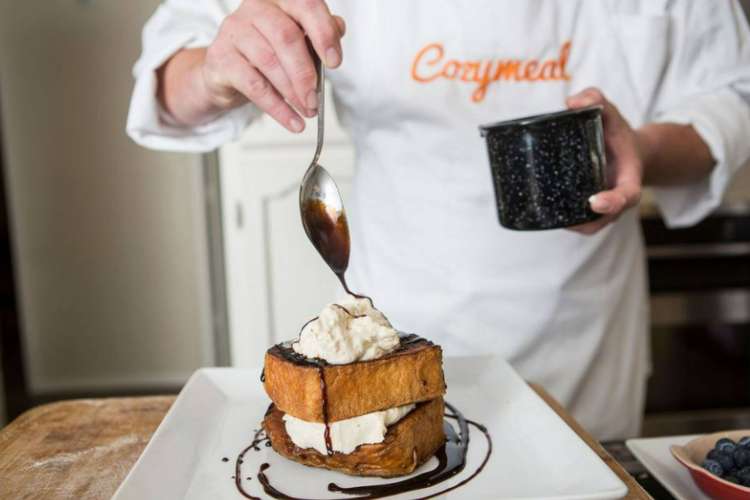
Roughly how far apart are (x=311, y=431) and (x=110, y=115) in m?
2.74

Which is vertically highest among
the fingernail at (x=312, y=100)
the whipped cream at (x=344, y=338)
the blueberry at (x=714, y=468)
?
the fingernail at (x=312, y=100)

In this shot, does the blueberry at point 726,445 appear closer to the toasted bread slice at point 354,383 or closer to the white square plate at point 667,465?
the white square plate at point 667,465

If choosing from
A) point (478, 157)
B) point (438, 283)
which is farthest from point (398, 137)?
point (438, 283)

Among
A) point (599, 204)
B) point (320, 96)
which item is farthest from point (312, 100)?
point (599, 204)

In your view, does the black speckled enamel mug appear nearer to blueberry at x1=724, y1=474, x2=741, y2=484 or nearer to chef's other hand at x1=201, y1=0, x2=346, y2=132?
chef's other hand at x1=201, y1=0, x2=346, y2=132

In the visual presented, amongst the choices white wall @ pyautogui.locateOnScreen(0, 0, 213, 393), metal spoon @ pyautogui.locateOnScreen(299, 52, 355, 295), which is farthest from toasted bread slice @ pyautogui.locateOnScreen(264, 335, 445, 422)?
white wall @ pyautogui.locateOnScreen(0, 0, 213, 393)

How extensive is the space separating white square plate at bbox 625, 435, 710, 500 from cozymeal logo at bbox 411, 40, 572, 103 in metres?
0.63

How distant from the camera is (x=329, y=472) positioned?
802 mm

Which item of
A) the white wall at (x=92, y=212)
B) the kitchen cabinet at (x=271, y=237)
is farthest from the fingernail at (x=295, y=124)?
the white wall at (x=92, y=212)

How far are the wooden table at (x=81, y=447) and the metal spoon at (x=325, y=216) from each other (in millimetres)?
317

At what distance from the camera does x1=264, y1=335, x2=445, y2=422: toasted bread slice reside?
31.0 inches

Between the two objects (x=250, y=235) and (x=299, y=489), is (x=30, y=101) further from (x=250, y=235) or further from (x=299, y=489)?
(x=299, y=489)

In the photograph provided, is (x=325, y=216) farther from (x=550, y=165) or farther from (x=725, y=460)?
(x=725, y=460)

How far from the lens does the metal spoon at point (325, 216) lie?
93 cm
